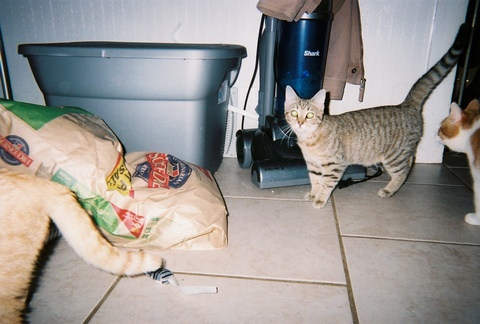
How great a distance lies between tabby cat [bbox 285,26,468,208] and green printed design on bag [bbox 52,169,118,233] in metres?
0.84

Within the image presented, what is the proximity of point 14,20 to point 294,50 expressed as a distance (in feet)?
5.71

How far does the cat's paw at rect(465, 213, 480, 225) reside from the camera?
116 cm

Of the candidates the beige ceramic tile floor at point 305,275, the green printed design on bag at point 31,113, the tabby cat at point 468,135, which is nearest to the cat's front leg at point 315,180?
the beige ceramic tile floor at point 305,275

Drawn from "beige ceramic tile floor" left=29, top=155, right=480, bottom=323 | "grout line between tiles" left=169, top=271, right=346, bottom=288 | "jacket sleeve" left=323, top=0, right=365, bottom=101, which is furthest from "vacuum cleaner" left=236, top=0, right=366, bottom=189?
"grout line between tiles" left=169, top=271, right=346, bottom=288

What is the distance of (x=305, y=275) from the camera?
Result: 0.88 metres

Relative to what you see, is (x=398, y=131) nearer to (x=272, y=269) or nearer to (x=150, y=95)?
(x=272, y=269)

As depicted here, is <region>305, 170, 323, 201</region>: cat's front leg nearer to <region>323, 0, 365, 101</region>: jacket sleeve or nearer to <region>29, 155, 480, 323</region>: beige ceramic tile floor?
<region>29, 155, 480, 323</region>: beige ceramic tile floor

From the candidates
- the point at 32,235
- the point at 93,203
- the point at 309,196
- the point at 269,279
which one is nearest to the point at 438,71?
the point at 309,196

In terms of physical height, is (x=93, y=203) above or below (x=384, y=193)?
above

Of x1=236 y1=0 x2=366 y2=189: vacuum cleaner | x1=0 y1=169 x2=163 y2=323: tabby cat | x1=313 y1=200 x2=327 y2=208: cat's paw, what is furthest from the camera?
x1=236 y1=0 x2=366 y2=189: vacuum cleaner

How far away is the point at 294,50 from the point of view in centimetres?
144

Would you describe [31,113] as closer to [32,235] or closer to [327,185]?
[32,235]

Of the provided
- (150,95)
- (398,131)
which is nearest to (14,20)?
(150,95)

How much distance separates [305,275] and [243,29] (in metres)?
1.43
